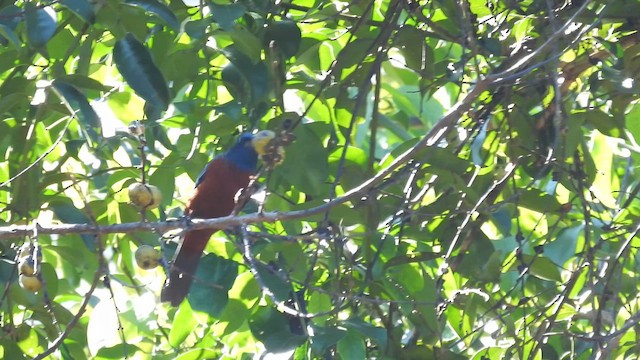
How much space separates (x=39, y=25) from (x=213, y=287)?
0.86m

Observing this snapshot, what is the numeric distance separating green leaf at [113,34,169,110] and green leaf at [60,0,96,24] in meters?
0.18

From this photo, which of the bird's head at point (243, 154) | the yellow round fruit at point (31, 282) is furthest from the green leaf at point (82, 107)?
the bird's head at point (243, 154)

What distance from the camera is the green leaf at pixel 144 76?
7.88 ft

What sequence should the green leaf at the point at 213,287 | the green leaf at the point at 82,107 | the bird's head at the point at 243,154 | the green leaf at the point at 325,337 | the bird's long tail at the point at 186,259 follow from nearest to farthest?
the green leaf at the point at 82,107
the green leaf at the point at 325,337
the green leaf at the point at 213,287
the bird's long tail at the point at 186,259
the bird's head at the point at 243,154

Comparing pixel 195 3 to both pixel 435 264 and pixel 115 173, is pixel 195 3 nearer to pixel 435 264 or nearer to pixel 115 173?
pixel 115 173

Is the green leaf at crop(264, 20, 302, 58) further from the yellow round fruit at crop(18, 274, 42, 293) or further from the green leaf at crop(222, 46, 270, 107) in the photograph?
the yellow round fruit at crop(18, 274, 42, 293)

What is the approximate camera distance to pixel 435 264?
3.49 meters

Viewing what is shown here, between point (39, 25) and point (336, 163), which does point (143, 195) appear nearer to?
point (39, 25)

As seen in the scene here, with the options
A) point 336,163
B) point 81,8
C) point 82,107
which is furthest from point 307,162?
point 81,8

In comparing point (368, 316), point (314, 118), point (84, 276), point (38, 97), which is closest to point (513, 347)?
point (368, 316)

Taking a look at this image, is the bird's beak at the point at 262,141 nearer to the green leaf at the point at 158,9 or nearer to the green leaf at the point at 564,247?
the green leaf at the point at 158,9

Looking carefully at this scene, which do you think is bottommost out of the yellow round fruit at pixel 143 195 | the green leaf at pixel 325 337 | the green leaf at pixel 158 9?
the green leaf at pixel 325 337

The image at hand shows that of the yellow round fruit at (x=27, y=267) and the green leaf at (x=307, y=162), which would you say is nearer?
the yellow round fruit at (x=27, y=267)

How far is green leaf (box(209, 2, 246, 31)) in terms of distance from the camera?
238 cm
